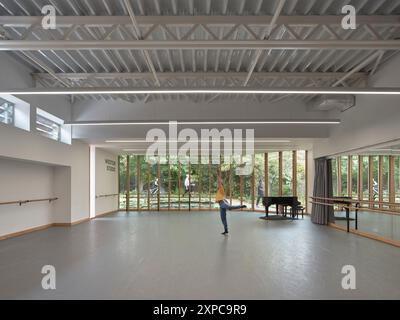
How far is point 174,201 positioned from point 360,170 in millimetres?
10254

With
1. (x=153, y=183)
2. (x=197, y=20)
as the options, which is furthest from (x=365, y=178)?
(x=153, y=183)

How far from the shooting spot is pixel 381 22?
5.11 meters

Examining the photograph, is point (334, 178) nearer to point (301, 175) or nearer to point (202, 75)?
point (301, 175)

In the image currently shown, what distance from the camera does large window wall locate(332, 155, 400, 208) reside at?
7535 millimetres

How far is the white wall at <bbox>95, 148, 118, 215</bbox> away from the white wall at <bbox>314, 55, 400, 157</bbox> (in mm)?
9735

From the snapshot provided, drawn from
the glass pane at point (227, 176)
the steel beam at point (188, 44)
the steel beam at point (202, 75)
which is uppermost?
the steel beam at point (202, 75)

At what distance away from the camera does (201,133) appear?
10.3m

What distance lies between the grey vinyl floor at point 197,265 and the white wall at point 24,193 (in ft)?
2.00

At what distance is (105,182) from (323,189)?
9839mm

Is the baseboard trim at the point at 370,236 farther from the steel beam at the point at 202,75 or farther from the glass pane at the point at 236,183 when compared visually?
the glass pane at the point at 236,183

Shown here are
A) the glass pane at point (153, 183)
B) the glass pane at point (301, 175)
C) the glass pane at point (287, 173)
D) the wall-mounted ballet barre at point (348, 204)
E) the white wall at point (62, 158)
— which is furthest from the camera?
the glass pane at point (153, 183)

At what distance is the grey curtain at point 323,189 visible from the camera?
10742 mm

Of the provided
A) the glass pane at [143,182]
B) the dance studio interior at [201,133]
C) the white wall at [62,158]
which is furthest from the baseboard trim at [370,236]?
the glass pane at [143,182]
